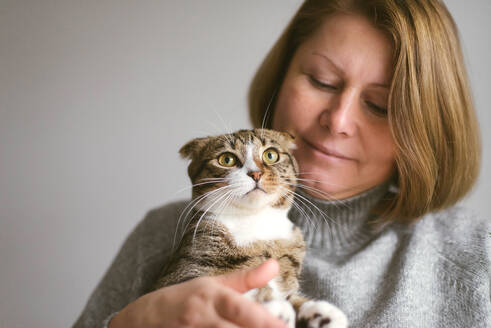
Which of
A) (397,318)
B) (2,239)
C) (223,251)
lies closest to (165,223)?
(223,251)

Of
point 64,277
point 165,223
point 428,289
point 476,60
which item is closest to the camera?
point 428,289

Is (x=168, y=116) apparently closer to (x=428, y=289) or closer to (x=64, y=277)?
(x=64, y=277)

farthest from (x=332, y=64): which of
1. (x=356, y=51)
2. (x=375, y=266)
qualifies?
(x=375, y=266)

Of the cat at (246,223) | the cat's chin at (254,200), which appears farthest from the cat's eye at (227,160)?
the cat's chin at (254,200)

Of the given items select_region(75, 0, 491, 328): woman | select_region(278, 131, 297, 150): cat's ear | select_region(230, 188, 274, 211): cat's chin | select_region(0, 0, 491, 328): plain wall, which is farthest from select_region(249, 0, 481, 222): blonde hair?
select_region(0, 0, 491, 328): plain wall

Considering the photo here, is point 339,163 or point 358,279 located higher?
point 339,163

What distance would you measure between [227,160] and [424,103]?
591 millimetres

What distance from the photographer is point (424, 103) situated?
39.3 inches

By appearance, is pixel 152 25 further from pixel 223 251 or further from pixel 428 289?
pixel 428 289

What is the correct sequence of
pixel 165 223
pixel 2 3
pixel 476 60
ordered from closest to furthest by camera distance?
pixel 165 223
pixel 476 60
pixel 2 3

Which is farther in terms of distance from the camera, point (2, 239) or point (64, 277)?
point (64, 277)

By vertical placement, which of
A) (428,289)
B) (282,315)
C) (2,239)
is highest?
(2,239)

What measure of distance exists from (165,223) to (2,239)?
43.5 inches

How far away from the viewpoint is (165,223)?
4.13 ft
